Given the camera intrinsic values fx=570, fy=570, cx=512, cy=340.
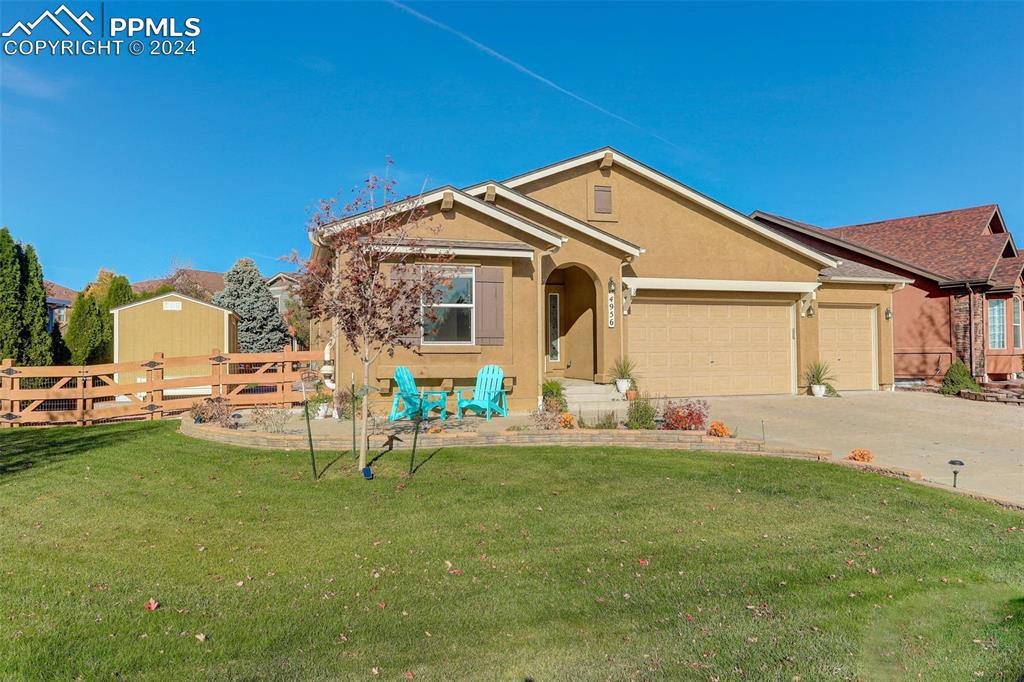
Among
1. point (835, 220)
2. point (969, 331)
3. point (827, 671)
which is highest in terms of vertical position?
point (835, 220)

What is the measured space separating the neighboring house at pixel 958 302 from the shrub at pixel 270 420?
54.7 ft

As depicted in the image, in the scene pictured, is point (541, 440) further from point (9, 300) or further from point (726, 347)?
point (9, 300)

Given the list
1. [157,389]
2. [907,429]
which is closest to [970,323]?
[907,429]

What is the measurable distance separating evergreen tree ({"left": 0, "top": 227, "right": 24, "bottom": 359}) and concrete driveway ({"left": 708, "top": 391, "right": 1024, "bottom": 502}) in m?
19.0

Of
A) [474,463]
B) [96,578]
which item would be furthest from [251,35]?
[96,578]

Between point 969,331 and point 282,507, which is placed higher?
point 969,331

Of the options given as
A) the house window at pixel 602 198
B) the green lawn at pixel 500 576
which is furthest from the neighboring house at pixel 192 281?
the green lawn at pixel 500 576

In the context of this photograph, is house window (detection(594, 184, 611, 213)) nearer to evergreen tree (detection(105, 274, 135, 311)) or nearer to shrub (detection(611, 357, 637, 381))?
shrub (detection(611, 357, 637, 381))

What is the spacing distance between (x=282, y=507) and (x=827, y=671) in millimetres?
4746

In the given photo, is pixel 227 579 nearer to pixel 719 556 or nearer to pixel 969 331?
pixel 719 556

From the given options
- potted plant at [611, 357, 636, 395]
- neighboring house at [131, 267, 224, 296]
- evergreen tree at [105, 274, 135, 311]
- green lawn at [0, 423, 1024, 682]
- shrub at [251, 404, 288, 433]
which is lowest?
green lawn at [0, 423, 1024, 682]

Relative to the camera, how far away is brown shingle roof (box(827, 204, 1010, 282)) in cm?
1893

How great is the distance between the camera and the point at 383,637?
329 cm

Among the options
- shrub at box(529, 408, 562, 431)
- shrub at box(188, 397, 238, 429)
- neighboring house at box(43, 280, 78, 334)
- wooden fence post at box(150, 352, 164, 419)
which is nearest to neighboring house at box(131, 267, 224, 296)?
neighboring house at box(43, 280, 78, 334)
